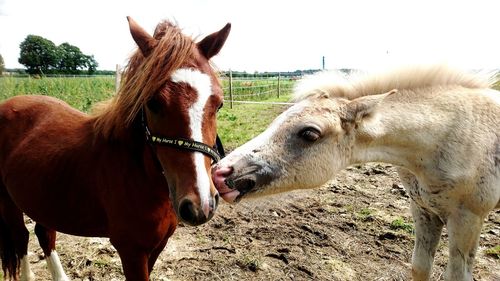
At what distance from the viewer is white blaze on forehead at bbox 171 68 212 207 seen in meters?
1.66

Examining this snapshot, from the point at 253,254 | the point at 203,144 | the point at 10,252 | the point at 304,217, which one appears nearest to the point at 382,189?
the point at 304,217

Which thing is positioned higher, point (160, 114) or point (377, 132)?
point (160, 114)

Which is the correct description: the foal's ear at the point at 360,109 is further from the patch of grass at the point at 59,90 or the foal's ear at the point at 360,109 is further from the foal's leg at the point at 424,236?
the patch of grass at the point at 59,90

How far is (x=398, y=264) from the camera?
3365mm

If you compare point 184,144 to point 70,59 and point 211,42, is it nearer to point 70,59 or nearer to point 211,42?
point 211,42

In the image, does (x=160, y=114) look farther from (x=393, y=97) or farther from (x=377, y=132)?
(x=393, y=97)

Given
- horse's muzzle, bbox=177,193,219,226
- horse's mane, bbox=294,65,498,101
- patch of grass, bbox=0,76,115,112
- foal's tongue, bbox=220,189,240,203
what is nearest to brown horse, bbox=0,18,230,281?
horse's muzzle, bbox=177,193,219,226

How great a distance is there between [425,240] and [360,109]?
1248 mm

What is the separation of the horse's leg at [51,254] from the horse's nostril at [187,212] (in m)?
2.09

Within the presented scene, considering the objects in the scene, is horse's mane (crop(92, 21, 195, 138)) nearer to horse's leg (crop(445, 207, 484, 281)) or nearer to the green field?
horse's leg (crop(445, 207, 484, 281))

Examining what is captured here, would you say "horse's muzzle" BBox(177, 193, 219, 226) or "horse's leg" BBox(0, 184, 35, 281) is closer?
"horse's muzzle" BBox(177, 193, 219, 226)

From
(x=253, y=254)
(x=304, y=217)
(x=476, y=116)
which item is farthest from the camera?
(x=304, y=217)

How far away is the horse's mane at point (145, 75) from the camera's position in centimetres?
180

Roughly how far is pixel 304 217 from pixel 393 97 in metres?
2.58
